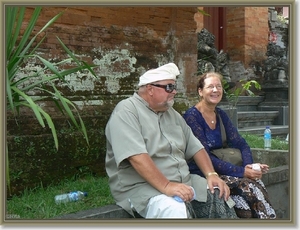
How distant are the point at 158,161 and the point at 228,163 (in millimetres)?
711

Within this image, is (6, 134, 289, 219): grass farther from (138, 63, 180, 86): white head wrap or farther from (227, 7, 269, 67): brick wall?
(227, 7, 269, 67): brick wall

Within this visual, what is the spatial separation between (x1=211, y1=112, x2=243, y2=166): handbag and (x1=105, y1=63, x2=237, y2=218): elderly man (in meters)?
0.26

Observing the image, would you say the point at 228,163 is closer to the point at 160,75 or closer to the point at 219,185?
the point at 219,185

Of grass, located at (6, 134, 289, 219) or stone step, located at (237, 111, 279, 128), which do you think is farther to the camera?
stone step, located at (237, 111, 279, 128)

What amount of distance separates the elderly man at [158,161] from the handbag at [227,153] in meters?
0.26

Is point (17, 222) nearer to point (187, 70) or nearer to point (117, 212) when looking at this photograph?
point (117, 212)

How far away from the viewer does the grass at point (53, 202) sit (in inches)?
128

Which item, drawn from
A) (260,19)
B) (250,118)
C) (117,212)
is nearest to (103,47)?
(117,212)

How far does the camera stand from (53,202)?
11.6 feet

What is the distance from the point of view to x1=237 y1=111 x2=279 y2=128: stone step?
846 centimetres

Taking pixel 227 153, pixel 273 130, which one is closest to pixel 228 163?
pixel 227 153

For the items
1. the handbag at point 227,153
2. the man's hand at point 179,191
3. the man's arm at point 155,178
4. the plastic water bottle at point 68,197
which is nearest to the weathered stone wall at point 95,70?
the plastic water bottle at point 68,197

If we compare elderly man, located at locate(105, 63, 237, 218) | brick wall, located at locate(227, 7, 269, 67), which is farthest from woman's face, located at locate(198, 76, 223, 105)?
brick wall, located at locate(227, 7, 269, 67)

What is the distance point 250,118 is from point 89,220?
6478mm
